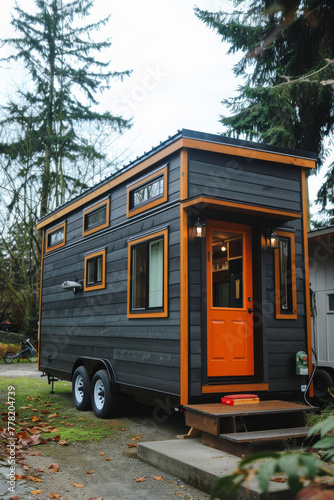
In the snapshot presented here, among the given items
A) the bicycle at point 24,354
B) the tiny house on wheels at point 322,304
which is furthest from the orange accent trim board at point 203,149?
the bicycle at point 24,354

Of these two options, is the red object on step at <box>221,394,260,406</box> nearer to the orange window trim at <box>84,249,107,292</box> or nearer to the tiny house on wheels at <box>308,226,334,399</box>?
the tiny house on wheels at <box>308,226,334,399</box>

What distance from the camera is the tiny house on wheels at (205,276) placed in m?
5.65

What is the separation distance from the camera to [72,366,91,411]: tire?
7.69 m

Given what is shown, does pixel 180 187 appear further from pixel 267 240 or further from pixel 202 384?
pixel 202 384

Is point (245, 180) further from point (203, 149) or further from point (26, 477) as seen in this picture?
point (26, 477)

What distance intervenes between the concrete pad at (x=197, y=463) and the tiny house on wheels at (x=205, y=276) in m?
0.63

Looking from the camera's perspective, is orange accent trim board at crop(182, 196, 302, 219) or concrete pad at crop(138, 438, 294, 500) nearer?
concrete pad at crop(138, 438, 294, 500)

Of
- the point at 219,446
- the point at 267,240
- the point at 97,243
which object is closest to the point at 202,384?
the point at 219,446

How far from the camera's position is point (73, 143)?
1797cm

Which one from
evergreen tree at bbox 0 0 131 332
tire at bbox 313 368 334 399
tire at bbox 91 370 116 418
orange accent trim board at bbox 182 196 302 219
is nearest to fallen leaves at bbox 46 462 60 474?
tire at bbox 91 370 116 418

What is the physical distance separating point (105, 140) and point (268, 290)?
13.3 metres

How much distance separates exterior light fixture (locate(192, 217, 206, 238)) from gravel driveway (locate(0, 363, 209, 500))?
241 cm

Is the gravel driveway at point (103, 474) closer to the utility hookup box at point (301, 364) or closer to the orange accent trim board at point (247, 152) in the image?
the utility hookup box at point (301, 364)

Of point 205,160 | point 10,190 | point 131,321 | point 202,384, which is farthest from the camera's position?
point 10,190
